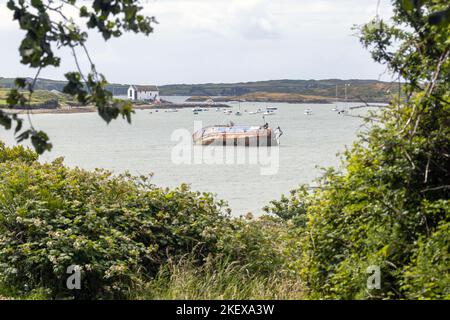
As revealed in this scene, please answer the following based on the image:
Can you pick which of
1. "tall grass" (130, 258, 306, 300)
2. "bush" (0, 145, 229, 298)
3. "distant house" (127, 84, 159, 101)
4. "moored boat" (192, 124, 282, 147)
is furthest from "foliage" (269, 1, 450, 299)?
"distant house" (127, 84, 159, 101)

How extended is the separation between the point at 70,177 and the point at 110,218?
1266 millimetres

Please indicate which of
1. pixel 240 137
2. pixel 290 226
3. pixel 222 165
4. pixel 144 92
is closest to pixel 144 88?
pixel 144 92

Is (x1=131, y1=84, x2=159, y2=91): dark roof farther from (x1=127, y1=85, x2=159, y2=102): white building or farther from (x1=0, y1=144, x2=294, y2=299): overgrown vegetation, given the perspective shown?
(x1=0, y1=144, x2=294, y2=299): overgrown vegetation

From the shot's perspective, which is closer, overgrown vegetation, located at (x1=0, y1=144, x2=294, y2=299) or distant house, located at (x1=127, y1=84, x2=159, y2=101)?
overgrown vegetation, located at (x1=0, y1=144, x2=294, y2=299)

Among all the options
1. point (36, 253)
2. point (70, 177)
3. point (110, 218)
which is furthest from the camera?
point (70, 177)

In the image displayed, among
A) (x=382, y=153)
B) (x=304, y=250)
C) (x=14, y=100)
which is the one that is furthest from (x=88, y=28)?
(x=304, y=250)

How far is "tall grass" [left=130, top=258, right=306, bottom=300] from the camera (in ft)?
24.0

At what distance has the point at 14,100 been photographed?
13.3 ft

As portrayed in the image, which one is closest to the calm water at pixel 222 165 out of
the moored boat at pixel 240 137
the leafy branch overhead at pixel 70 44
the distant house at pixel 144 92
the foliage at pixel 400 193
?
the moored boat at pixel 240 137

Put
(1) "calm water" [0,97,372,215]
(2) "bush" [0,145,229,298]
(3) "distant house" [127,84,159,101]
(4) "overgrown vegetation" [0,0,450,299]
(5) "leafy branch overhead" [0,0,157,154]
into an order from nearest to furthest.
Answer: (5) "leafy branch overhead" [0,0,157,154]
(4) "overgrown vegetation" [0,0,450,299]
(2) "bush" [0,145,229,298]
(1) "calm water" [0,97,372,215]
(3) "distant house" [127,84,159,101]

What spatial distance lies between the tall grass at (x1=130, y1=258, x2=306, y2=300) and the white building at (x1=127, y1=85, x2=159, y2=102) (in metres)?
147

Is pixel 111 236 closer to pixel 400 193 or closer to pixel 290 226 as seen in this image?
pixel 290 226

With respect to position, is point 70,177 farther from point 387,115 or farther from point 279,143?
point 279,143

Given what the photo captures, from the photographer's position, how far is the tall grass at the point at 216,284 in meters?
7.31
